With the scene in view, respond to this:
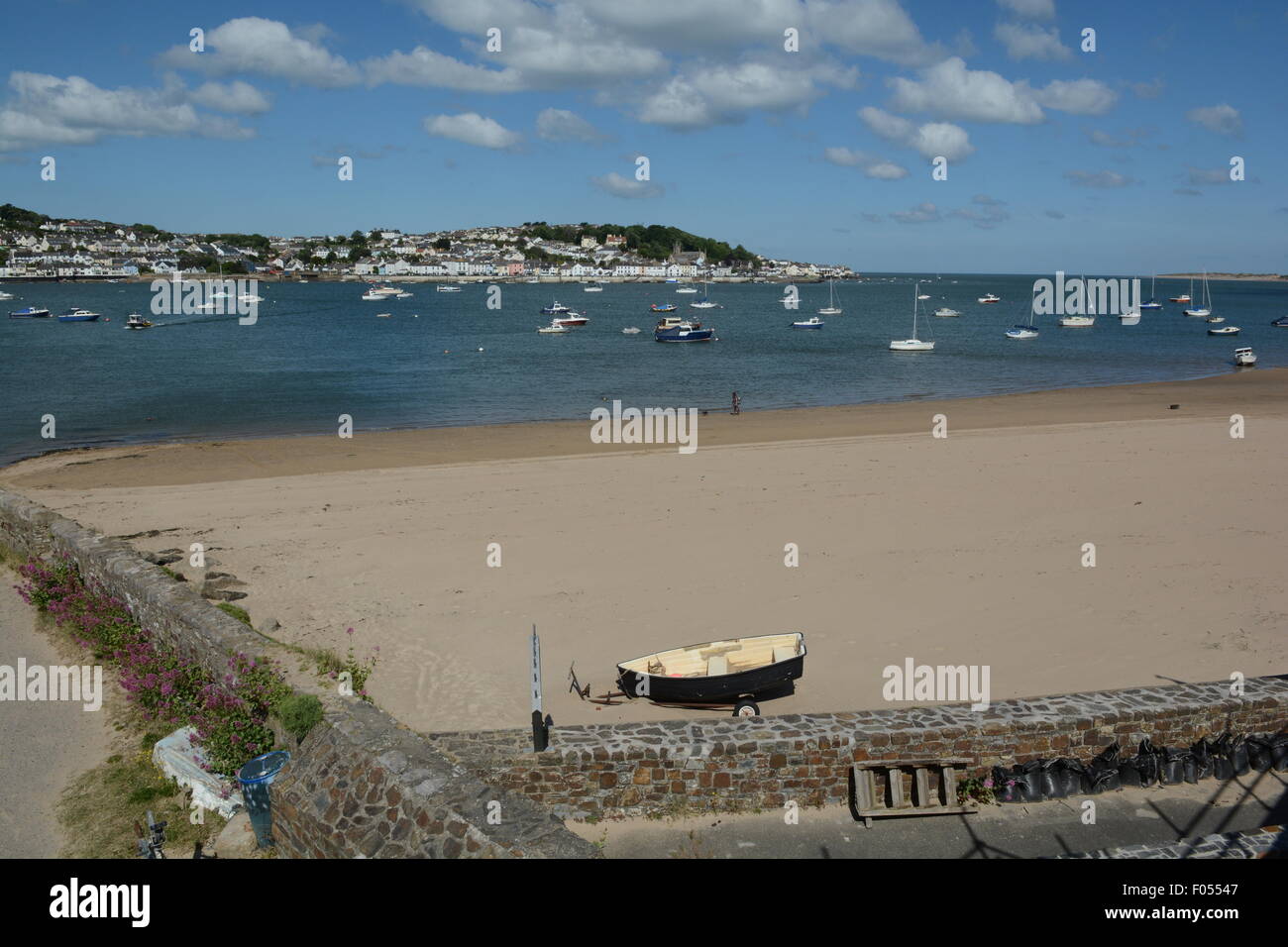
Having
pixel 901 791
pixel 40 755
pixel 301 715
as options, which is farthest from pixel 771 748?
pixel 40 755

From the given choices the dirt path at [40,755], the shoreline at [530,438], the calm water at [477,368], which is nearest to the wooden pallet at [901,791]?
the dirt path at [40,755]

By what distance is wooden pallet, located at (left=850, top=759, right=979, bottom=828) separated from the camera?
869cm

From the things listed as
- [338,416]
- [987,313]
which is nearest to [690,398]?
[338,416]

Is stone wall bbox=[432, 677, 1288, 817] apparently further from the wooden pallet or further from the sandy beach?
the sandy beach

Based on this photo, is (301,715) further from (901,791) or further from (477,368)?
(477,368)

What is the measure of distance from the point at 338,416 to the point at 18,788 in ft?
97.4

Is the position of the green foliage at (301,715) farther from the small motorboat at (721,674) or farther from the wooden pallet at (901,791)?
the wooden pallet at (901,791)

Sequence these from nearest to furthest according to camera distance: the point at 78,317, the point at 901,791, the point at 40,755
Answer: the point at 901,791, the point at 40,755, the point at 78,317

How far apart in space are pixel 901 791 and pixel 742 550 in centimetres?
869

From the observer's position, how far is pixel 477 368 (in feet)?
181

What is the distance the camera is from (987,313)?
402ft

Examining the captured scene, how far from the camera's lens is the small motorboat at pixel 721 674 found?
35.5 feet

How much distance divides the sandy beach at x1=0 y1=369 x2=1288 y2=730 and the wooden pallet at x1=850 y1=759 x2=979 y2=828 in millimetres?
2360
